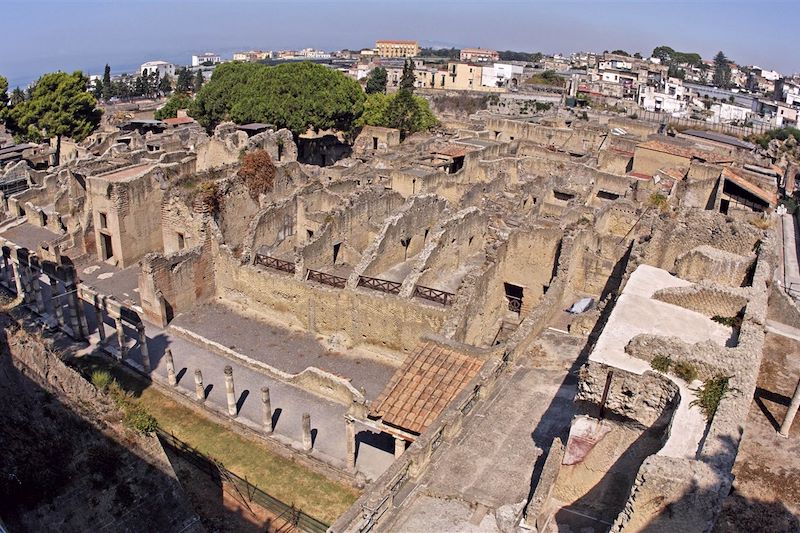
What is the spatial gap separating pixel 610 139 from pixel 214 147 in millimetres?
32171

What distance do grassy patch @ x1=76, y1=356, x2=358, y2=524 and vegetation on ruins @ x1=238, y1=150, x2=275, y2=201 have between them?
39.3 feet

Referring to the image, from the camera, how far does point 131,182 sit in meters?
29.7

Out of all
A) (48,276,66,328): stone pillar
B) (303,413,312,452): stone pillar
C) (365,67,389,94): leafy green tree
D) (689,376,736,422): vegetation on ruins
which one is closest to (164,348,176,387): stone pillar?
(303,413,312,452): stone pillar

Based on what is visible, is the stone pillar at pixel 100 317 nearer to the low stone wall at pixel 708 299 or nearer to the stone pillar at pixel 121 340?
the stone pillar at pixel 121 340

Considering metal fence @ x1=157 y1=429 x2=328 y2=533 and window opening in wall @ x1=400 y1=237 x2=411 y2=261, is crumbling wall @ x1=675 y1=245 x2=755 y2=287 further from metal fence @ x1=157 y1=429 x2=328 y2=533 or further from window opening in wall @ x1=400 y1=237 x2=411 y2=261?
metal fence @ x1=157 y1=429 x2=328 y2=533

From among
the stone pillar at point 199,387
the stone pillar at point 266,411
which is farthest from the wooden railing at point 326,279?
the stone pillar at point 266,411

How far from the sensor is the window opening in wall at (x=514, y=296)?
2520 centimetres

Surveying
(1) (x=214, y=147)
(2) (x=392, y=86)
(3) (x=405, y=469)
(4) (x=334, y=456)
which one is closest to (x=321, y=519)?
(4) (x=334, y=456)

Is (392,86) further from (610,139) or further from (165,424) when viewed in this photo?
(165,424)

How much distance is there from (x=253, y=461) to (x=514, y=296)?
Answer: 39.9ft

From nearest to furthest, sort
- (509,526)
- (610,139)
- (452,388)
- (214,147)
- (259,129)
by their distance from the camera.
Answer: (509,526)
(452,388)
(214,147)
(259,129)
(610,139)

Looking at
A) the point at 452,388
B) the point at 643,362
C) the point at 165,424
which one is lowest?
the point at 165,424

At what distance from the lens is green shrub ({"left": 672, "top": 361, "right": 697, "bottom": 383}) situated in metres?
11.6

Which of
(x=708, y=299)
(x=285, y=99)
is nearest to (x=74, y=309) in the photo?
(x=708, y=299)
